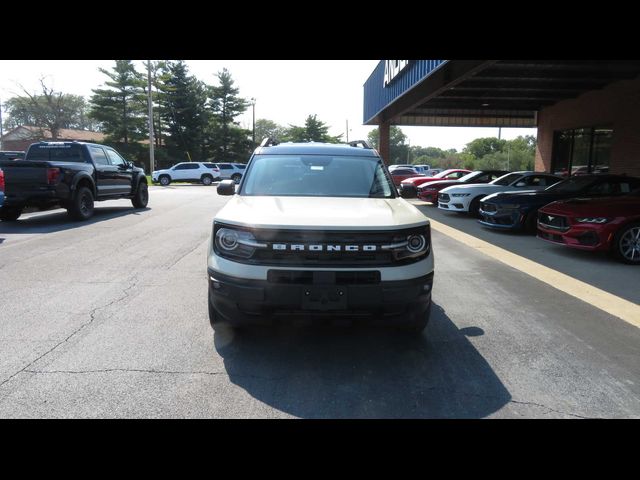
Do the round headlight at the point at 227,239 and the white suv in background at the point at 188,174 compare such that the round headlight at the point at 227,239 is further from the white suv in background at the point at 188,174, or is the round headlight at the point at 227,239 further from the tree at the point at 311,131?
the tree at the point at 311,131

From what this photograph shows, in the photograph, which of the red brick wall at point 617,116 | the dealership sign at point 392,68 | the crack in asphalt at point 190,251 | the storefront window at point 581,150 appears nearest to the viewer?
the crack in asphalt at point 190,251

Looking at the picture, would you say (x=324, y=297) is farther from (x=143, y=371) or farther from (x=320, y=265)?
(x=143, y=371)

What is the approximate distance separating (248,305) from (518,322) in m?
2.85

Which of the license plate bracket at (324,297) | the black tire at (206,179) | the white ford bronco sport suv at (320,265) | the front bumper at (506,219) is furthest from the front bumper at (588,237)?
the black tire at (206,179)

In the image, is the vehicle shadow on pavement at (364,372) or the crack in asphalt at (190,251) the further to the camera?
the crack in asphalt at (190,251)

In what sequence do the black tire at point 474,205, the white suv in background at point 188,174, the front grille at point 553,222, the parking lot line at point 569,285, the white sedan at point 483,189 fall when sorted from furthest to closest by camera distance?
the white suv in background at point 188,174 < the black tire at point 474,205 < the white sedan at point 483,189 < the front grille at point 553,222 < the parking lot line at point 569,285

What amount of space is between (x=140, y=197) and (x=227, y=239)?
12252 mm

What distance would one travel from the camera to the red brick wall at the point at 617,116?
1500cm

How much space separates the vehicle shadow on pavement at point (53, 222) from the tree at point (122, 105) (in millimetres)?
41852

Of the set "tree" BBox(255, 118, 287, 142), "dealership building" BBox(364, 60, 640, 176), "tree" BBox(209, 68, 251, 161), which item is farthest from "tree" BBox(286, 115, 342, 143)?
"dealership building" BBox(364, 60, 640, 176)

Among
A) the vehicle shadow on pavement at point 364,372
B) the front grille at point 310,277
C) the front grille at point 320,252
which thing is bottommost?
the vehicle shadow on pavement at point 364,372

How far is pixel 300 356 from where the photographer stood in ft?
12.1
